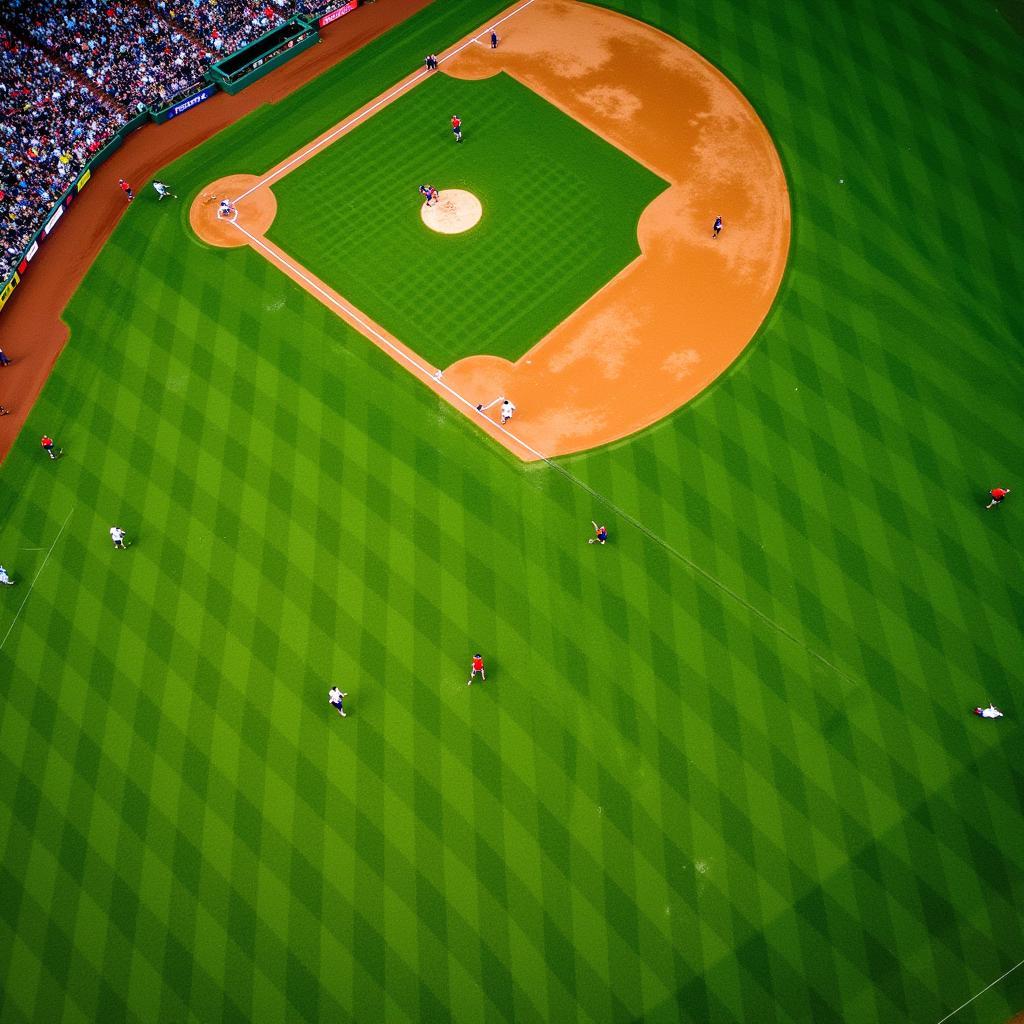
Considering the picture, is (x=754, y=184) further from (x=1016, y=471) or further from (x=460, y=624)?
(x=460, y=624)

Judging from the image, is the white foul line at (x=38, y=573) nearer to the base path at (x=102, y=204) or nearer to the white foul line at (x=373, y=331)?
the base path at (x=102, y=204)

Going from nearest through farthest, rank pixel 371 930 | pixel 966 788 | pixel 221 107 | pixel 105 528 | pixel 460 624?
pixel 371 930, pixel 966 788, pixel 460 624, pixel 105 528, pixel 221 107

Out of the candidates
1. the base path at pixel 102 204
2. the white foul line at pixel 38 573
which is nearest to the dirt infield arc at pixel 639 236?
the base path at pixel 102 204

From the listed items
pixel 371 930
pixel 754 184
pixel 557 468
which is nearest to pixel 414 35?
pixel 754 184

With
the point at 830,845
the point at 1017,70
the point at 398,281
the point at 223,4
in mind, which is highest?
the point at 223,4

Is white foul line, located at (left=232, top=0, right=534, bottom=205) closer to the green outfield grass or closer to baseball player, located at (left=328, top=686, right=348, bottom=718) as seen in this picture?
the green outfield grass

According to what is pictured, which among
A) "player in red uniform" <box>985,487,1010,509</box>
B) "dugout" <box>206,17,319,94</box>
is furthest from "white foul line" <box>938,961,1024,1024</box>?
"dugout" <box>206,17,319,94</box>

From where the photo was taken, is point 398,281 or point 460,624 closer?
point 460,624
